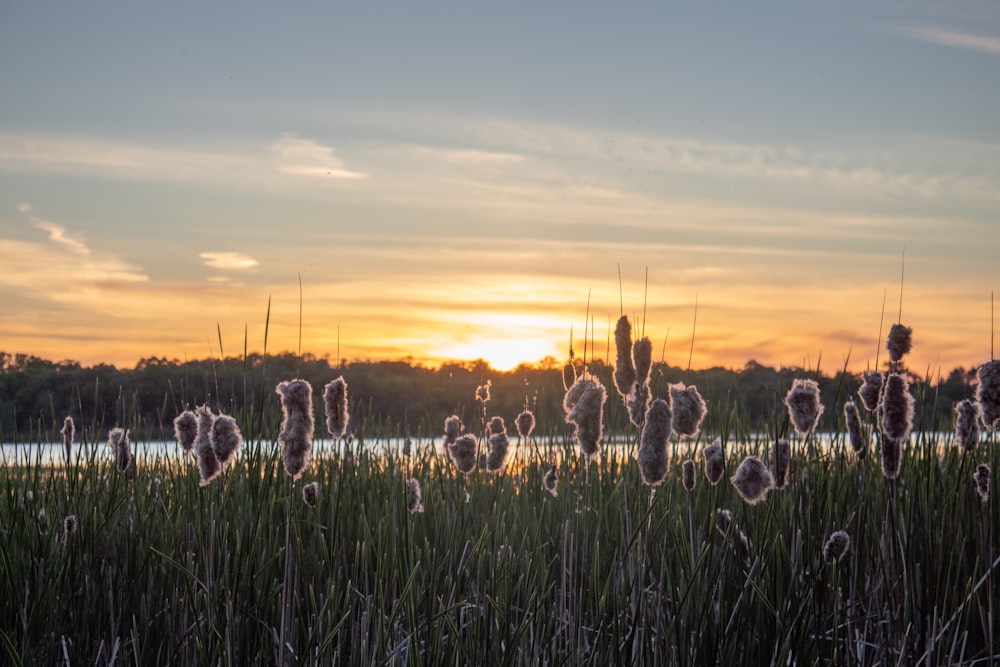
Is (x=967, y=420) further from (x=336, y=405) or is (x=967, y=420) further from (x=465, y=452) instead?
(x=336, y=405)

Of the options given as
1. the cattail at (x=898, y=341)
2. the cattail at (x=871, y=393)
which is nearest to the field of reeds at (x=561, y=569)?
the cattail at (x=871, y=393)

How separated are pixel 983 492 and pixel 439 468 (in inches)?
126

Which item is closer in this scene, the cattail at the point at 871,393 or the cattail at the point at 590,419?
the cattail at the point at 590,419

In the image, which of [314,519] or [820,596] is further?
[314,519]

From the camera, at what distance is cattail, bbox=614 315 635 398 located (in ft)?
8.94

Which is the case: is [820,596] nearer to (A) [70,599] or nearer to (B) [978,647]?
(B) [978,647]

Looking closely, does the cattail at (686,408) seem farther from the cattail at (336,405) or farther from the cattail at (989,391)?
the cattail at (336,405)

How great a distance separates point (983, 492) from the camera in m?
3.24

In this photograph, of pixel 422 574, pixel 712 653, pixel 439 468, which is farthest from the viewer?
pixel 439 468

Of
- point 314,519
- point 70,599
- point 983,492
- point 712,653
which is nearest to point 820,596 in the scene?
point 712,653

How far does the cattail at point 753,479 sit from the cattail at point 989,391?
78 cm

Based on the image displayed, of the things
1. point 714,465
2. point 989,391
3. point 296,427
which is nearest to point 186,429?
point 296,427

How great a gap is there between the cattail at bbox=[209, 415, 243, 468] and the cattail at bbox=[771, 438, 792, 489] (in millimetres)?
1589

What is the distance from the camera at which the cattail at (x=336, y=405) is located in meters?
3.08
